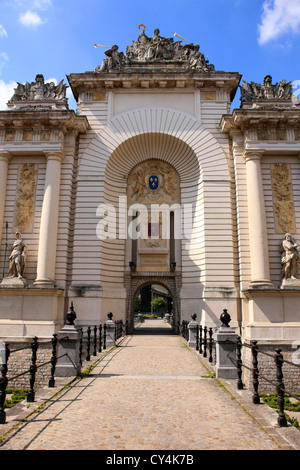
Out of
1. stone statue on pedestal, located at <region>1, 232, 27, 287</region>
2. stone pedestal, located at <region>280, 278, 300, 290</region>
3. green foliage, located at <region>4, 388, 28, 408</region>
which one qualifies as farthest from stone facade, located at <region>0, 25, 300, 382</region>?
green foliage, located at <region>4, 388, 28, 408</region>

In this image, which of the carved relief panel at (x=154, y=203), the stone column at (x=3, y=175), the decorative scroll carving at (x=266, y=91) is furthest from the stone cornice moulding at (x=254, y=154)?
the stone column at (x=3, y=175)

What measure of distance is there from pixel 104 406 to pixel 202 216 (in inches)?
625

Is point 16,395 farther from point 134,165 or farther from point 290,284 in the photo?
point 134,165

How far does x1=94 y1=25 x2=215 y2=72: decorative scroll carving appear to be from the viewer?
24.3 meters

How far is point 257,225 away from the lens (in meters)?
20.1

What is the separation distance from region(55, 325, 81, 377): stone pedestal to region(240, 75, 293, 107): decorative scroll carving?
59.8 ft

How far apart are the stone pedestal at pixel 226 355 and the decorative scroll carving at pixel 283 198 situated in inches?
476

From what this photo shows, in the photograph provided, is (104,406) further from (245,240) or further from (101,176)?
(101,176)

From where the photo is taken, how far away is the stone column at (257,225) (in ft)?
63.8

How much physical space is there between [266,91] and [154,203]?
32.6 feet

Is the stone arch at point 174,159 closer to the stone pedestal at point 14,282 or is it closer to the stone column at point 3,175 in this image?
the stone column at point 3,175

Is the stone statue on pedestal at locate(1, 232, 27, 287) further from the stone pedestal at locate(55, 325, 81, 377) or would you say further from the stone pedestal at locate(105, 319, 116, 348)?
the stone pedestal at locate(55, 325, 81, 377)

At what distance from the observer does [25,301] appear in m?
19.1
